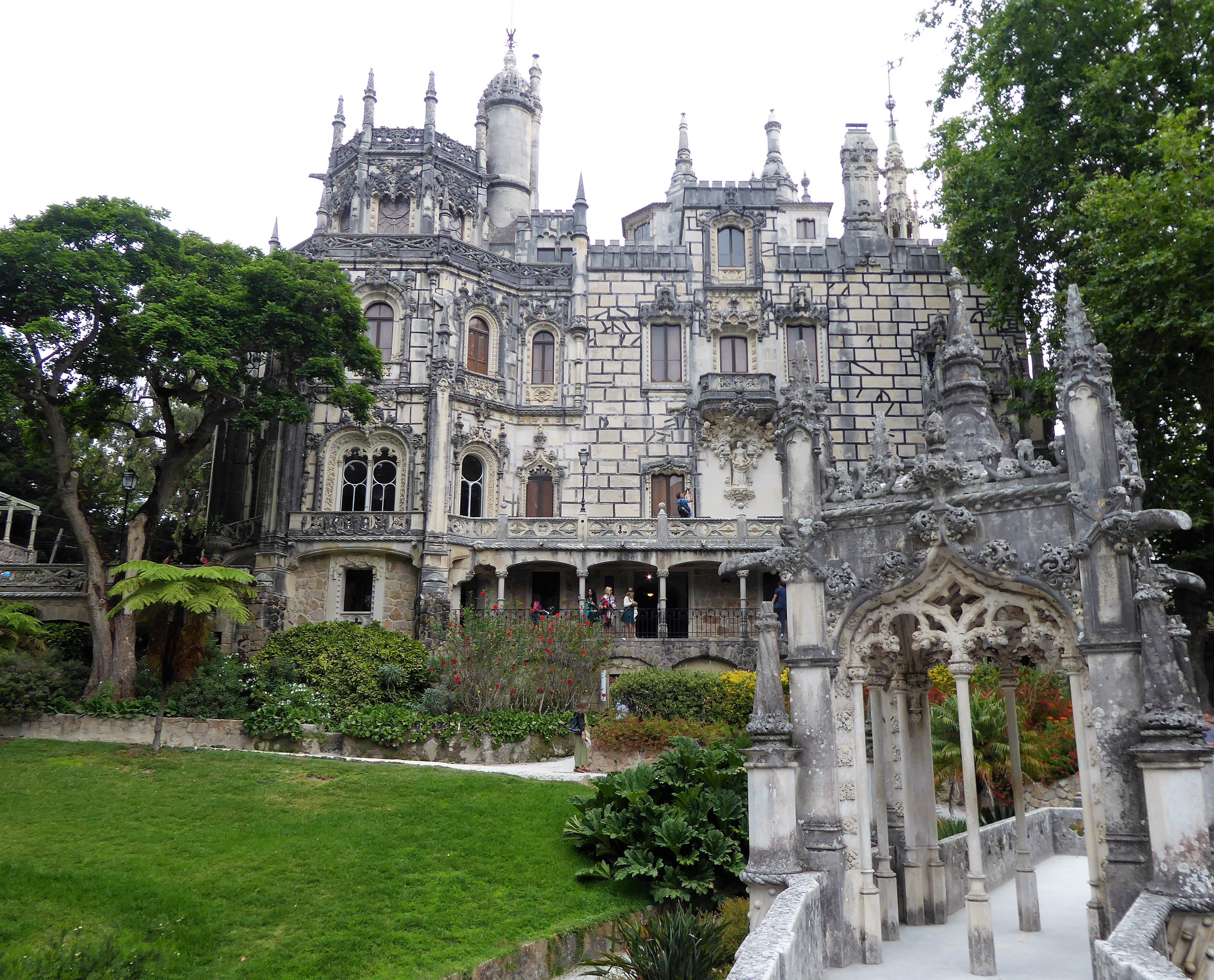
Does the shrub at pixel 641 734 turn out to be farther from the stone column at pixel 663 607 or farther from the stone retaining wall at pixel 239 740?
the stone column at pixel 663 607

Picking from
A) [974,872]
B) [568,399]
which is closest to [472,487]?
[568,399]

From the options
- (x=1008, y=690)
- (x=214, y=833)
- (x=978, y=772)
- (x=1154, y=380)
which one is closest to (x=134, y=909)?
(x=214, y=833)

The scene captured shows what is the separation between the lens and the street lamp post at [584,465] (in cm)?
3419

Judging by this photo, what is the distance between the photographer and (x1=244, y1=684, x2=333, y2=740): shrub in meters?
20.9

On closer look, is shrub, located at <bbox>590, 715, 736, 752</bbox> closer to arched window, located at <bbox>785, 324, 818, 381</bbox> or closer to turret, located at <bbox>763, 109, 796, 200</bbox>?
arched window, located at <bbox>785, 324, 818, 381</bbox>

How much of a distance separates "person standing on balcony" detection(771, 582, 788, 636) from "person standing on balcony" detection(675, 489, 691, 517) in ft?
29.2

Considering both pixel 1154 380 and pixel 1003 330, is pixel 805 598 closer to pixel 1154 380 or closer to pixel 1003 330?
pixel 1154 380

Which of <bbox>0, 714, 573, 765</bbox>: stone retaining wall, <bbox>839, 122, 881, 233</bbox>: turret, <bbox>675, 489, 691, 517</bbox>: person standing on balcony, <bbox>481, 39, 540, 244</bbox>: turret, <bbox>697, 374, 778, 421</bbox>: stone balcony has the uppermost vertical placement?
<bbox>481, 39, 540, 244</bbox>: turret

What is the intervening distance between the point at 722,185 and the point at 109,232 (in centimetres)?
2279

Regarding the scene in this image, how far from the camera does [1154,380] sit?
2067cm

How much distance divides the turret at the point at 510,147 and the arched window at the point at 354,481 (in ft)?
48.7

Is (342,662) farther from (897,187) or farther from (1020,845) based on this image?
(897,187)

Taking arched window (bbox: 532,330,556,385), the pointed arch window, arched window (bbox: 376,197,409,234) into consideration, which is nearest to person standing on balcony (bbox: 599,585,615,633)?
the pointed arch window

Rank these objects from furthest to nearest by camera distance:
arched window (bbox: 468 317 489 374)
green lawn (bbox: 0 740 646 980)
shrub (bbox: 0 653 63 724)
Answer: arched window (bbox: 468 317 489 374) < shrub (bbox: 0 653 63 724) < green lawn (bbox: 0 740 646 980)
